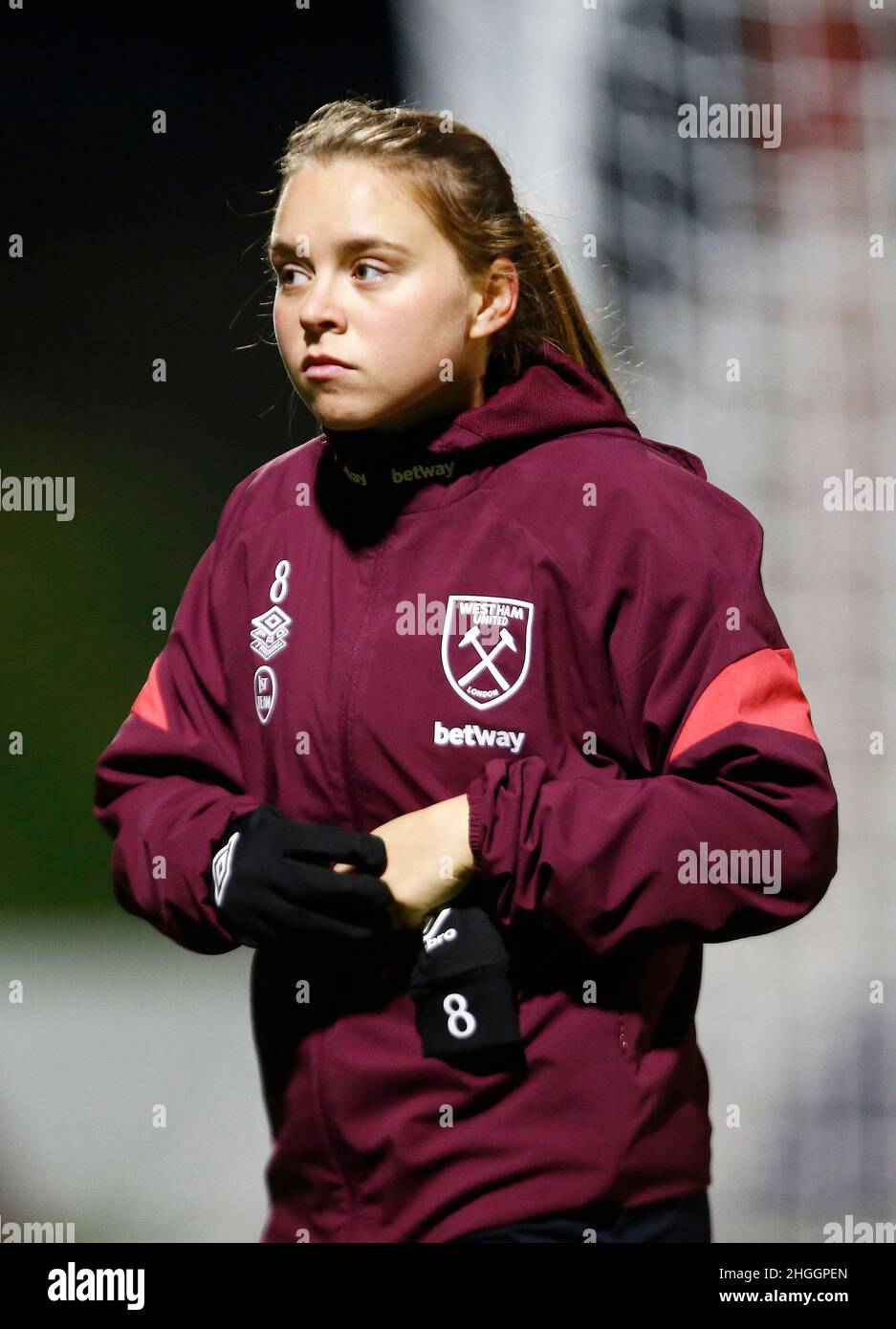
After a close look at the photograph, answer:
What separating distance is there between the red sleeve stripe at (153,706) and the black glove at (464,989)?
0.32m

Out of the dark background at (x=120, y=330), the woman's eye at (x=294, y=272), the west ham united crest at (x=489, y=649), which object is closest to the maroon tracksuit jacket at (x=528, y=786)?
the west ham united crest at (x=489, y=649)

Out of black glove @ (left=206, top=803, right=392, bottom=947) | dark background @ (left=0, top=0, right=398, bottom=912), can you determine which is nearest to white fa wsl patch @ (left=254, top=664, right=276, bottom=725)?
black glove @ (left=206, top=803, right=392, bottom=947)

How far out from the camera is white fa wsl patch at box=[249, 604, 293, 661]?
1308mm

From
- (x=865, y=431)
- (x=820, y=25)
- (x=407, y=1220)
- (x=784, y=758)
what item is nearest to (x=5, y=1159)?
(x=407, y=1220)

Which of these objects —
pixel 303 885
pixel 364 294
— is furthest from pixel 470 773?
pixel 364 294

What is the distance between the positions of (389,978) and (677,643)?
1.17 ft

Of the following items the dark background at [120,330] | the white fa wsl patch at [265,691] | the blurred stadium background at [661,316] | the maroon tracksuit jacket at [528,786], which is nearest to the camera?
the maroon tracksuit jacket at [528,786]

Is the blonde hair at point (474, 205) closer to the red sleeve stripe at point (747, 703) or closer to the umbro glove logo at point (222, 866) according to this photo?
the red sleeve stripe at point (747, 703)

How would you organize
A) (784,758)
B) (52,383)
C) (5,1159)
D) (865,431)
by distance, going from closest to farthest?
(784,758) → (5,1159) → (865,431) → (52,383)

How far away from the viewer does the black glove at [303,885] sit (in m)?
1.20

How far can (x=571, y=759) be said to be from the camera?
1.25 meters

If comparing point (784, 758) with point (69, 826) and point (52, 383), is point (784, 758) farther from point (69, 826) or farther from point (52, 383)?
point (69, 826)

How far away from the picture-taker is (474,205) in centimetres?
131

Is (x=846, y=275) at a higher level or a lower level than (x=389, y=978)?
higher
